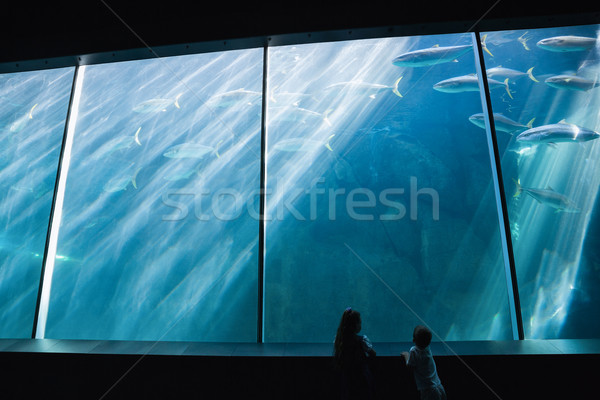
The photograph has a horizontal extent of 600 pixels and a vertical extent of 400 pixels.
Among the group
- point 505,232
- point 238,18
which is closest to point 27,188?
point 238,18

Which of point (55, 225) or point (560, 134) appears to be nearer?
point (55, 225)

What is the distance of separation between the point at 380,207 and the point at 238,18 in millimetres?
11117

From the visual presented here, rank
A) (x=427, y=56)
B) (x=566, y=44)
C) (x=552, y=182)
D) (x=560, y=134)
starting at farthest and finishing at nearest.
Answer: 1. (x=552, y=182)
2. (x=427, y=56)
3. (x=566, y=44)
4. (x=560, y=134)

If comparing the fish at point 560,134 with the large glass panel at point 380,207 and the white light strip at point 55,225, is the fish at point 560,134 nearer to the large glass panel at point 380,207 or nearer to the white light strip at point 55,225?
the large glass panel at point 380,207

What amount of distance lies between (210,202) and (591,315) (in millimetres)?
19059

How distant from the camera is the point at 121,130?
19109 mm

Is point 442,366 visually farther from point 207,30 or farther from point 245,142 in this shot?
point 245,142

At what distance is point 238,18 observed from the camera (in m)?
3.18

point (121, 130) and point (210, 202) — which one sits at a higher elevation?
point (121, 130)

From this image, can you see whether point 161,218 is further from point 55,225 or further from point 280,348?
point 280,348

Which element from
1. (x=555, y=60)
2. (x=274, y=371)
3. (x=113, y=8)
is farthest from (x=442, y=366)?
(x=555, y=60)

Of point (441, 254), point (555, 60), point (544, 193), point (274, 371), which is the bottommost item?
point (274, 371)

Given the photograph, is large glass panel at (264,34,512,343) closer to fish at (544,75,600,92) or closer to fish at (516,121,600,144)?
fish at (544,75,600,92)

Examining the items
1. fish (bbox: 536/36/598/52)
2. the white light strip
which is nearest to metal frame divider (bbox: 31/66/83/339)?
the white light strip
